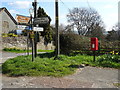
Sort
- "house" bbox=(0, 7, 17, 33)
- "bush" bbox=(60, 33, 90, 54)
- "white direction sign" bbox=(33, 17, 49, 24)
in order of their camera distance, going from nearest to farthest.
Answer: "white direction sign" bbox=(33, 17, 49, 24)
"bush" bbox=(60, 33, 90, 54)
"house" bbox=(0, 7, 17, 33)

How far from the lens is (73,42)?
1145 centimetres

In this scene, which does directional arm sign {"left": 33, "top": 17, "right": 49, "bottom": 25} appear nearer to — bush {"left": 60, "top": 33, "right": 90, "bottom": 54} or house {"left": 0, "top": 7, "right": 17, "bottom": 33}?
bush {"left": 60, "top": 33, "right": 90, "bottom": 54}

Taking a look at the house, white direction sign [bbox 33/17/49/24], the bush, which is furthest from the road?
the house

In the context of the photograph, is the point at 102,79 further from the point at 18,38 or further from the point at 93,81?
the point at 18,38

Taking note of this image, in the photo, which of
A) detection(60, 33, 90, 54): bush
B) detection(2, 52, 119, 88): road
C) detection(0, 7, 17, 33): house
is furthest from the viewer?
detection(0, 7, 17, 33): house

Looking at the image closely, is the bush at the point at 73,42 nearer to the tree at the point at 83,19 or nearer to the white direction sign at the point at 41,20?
the white direction sign at the point at 41,20

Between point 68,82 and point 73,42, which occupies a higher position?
point 73,42

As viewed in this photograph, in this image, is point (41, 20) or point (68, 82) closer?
point (68, 82)

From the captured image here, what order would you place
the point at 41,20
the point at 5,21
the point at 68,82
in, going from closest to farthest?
the point at 68,82 < the point at 41,20 < the point at 5,21

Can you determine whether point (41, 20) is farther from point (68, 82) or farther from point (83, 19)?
point (83, 19)

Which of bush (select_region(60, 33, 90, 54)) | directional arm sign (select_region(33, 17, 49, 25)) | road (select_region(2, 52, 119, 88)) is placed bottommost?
road (select_region(2, 52, 119, 88))

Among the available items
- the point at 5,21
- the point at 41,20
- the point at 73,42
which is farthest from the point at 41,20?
the point at 5,21

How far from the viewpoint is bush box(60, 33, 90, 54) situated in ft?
37.4

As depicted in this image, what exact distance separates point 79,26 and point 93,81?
38516mm
